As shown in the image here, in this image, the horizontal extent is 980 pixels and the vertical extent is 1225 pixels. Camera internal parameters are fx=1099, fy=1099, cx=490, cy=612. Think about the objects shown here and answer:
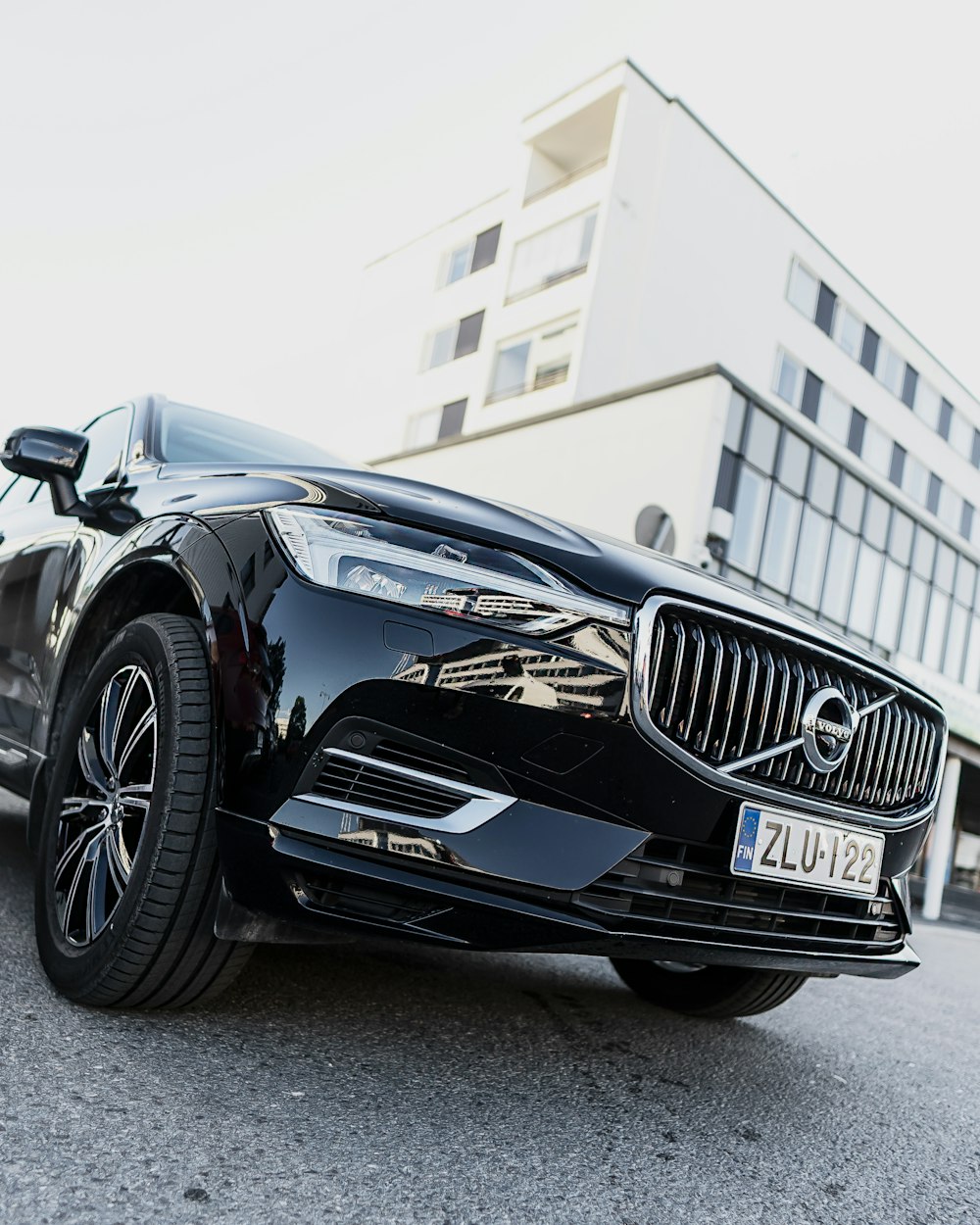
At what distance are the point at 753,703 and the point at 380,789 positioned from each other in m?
0.76

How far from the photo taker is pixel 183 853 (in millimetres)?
1995

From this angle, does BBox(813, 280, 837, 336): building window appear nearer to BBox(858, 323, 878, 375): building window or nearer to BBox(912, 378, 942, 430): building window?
BBox(858, 323, 878, 375): building window

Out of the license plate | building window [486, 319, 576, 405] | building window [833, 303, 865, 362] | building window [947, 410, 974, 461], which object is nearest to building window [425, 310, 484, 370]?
building window [486, 319, 576, 405]

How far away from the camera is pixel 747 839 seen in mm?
2082

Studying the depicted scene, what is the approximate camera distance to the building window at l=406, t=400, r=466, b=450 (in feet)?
91.7

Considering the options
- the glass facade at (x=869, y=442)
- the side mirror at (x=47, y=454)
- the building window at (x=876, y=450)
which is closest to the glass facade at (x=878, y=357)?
the glass facade at (x=869, y=442)

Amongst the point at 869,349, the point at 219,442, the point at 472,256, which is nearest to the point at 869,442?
the point at 869,349

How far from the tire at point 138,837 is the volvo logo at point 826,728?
1.17 metres

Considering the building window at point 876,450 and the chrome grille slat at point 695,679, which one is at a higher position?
the building window at point 876,450

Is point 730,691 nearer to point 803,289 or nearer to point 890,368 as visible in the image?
point 803,289

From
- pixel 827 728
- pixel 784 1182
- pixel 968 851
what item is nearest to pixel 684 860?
pixel 827 728

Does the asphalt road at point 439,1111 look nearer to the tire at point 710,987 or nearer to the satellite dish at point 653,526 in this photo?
the tire at point 710,987

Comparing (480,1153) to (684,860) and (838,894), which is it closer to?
(684,860)

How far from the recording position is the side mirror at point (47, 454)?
2959mm
